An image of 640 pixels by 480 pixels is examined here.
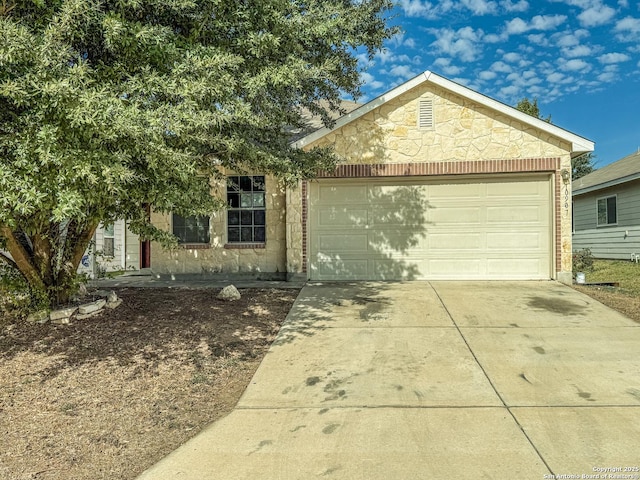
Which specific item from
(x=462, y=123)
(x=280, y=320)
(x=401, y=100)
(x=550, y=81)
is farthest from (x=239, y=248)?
(x=550, y=81)

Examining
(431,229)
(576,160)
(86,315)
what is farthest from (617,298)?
(576,160)

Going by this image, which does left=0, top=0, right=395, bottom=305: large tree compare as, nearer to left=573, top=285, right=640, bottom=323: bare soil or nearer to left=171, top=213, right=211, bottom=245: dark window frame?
left=171, top=213, right=211, bottom=245: dark window frame

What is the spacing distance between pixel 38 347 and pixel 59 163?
3.09m

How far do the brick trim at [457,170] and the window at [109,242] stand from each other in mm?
6391

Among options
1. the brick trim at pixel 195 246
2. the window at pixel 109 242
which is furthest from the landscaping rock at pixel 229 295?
the window at pixel 109 242

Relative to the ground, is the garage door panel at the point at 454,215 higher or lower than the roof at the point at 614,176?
lower

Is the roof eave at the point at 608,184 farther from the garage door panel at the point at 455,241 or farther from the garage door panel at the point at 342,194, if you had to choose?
the garage door panel at the point at 342,194

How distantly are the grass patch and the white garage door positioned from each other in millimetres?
2333

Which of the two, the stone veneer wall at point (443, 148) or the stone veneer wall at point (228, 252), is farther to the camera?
the stone veneer wall at point (228, 252)

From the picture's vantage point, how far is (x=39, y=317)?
18.9 feet

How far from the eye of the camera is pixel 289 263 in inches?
370

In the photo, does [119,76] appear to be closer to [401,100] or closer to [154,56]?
[154,56]

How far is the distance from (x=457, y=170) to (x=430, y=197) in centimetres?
82

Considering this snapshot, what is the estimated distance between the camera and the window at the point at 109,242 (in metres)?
12.0
